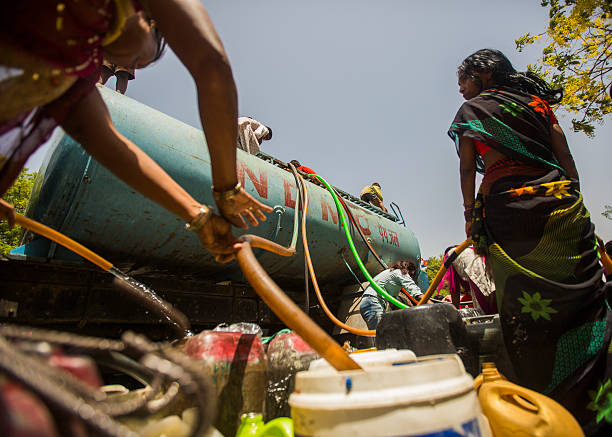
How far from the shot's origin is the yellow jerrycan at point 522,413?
1028 mm

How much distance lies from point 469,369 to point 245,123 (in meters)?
3.76

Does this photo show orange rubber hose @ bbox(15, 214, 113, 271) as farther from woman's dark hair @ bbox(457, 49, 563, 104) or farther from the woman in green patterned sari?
woman's dark hair @ bbox(457, 49, 563, 104)

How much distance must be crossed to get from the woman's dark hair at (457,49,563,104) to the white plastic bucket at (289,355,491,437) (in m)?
1.87

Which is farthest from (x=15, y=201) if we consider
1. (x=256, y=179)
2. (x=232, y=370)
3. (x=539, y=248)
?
(x=539, y=248)

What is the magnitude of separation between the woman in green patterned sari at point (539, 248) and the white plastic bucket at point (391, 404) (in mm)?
896

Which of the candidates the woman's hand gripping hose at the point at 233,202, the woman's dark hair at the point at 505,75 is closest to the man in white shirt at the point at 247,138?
the woman's dark hair at the point at 505,75

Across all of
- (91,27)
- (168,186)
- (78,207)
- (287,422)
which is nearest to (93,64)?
(91,27)

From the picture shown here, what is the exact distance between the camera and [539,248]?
1.56 metres

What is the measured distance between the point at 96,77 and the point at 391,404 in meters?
1.30

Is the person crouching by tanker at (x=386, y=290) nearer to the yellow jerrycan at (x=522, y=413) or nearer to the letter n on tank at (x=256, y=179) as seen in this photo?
the letter n on tank at (x=256, y=179)

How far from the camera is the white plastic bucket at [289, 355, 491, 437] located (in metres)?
0.72

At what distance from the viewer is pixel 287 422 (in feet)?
3.90

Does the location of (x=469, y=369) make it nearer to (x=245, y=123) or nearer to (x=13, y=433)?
(x=13, y=433)

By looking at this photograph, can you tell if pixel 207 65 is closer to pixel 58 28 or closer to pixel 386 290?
pixel 58 28
